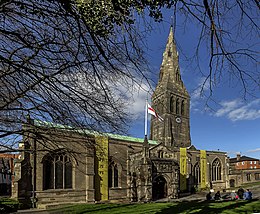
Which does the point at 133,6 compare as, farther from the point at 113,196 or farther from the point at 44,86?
the point at 113,196

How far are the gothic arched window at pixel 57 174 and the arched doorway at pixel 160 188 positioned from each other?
37.1 feet

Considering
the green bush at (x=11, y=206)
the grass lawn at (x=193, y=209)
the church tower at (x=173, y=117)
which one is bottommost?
the green bush at (x=11, y=206)

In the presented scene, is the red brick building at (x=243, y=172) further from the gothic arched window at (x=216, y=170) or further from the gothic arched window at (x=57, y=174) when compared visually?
the gothic arched window at (x=57, y=174)

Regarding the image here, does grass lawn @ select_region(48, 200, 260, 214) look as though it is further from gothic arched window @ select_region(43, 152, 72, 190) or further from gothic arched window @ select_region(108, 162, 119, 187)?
gothic arched window @ select_region(108, 162, 119, 187)

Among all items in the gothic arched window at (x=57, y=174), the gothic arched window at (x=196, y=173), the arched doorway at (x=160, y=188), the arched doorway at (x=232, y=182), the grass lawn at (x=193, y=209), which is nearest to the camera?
the grass lawn at (x=193, y=209)

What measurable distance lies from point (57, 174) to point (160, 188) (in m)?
13.6

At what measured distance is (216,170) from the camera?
1738 inches

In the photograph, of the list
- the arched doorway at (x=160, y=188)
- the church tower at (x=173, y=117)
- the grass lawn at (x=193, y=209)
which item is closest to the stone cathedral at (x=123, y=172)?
the arched doorway at (x=160, y=188)

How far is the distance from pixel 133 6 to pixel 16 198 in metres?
22.6

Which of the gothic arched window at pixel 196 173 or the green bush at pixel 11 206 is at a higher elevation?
the green bush at pixel 11 206

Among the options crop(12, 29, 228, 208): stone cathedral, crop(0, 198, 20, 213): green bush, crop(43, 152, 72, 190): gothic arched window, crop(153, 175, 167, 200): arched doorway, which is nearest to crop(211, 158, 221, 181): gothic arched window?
crop(12, 29, 228, 208): stone cathedral

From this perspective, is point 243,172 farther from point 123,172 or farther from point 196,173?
point 123,172

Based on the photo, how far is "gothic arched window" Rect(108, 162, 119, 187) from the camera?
29481mm

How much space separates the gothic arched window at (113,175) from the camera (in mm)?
29481
